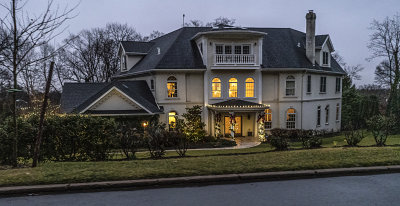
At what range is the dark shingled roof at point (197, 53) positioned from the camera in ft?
74.7

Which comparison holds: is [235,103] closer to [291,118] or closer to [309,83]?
[291,118]

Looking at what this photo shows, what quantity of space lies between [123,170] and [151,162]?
1.25 m

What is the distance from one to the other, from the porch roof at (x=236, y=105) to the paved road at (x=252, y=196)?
14674 mm

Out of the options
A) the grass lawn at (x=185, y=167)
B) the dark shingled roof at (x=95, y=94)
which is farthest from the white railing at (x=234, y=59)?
the grass lawn at (x=185, y=167)

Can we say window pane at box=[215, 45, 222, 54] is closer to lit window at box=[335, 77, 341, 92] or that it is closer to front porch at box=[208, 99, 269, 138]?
front porch at box=[208, 99, 269, 138]

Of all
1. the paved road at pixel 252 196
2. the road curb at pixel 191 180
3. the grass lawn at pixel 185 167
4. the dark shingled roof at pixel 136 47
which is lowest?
the paved road at pixel 252 196

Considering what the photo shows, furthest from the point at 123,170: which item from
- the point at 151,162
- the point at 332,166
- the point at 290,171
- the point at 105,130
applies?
the point at 332,166

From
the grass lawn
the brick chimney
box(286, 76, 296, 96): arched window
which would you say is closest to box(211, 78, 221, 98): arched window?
box(286, 76, 296, 96): arched window

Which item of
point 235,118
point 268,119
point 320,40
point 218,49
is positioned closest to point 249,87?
point 235,118

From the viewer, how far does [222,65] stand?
21797mm

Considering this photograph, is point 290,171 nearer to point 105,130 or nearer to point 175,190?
point 175,190

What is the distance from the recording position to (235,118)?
77.4 ft

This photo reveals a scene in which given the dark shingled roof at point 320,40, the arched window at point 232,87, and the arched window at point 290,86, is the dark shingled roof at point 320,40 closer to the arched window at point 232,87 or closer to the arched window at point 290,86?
the arched window at point 290,86

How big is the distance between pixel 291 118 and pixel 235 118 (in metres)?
5.08
